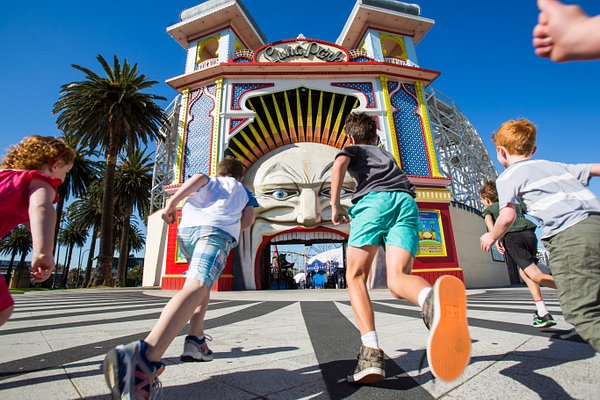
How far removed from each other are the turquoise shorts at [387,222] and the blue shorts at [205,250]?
76 centimetres

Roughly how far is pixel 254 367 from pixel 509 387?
1337 mm

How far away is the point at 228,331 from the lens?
10.1 feet

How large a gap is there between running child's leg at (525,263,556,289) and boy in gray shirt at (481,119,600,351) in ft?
5.33

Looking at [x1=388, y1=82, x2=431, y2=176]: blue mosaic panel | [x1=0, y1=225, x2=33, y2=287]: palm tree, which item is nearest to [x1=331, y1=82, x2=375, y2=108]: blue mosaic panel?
[x1=388, y1=82, x2=431, y2=176]: blue mosaic panel

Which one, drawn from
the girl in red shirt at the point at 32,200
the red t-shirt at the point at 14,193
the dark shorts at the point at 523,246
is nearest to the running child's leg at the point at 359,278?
the girl in red shirt at the point at 32,200

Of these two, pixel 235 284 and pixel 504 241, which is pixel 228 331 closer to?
pixel 504 241

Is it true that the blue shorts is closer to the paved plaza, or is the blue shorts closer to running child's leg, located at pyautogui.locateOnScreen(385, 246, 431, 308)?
the paved plaza

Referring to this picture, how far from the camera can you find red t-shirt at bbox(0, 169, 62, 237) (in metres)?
1.41

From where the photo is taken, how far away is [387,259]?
67.6 inches

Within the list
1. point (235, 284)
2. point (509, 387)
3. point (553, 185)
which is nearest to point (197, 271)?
point (509, 387)

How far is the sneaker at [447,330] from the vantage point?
1.24 meters

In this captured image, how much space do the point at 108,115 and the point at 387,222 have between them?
18.9 meters

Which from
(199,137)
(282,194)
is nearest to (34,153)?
(282,194)

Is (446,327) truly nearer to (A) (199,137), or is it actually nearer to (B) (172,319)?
(B) (172,319)
